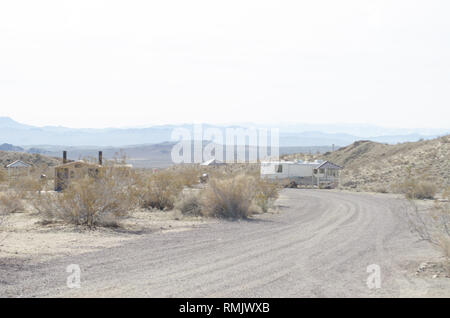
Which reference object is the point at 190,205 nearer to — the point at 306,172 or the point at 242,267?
the point at 242,267

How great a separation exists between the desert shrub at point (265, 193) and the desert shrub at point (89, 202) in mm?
7930

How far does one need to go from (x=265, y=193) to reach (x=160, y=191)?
5.31 m

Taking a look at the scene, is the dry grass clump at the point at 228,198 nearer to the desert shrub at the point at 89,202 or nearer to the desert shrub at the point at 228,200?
the desert shrub at the point at 228,200

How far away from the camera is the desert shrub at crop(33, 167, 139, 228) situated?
1697 cm

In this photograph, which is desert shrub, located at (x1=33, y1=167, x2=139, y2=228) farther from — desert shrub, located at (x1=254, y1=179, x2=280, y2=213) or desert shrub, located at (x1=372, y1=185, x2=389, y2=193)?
desert shrub, located at (x1=372, y1=185, x2=389, y2=193)

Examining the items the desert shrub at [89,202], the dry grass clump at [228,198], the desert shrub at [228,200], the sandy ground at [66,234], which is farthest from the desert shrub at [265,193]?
the desert shrub at [89,202]

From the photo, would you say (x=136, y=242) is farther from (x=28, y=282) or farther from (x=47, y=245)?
(x=28, y=282)

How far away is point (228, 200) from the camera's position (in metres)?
21.5

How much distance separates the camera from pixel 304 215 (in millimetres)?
23500

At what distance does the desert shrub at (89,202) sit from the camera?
1697 centimetres
